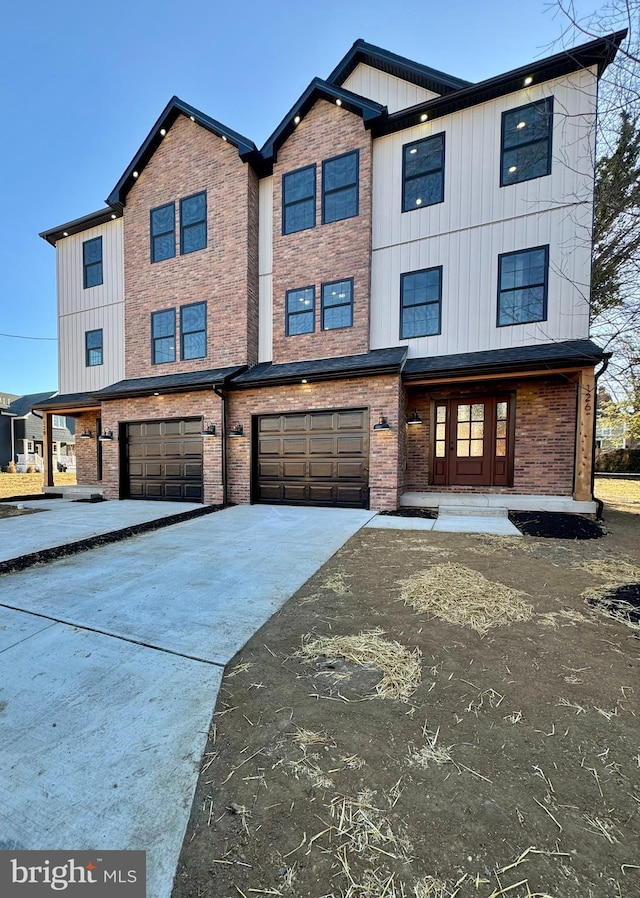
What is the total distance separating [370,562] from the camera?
462 centimetres

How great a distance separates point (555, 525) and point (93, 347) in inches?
569

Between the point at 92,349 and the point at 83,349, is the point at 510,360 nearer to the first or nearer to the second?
the point at 92,349

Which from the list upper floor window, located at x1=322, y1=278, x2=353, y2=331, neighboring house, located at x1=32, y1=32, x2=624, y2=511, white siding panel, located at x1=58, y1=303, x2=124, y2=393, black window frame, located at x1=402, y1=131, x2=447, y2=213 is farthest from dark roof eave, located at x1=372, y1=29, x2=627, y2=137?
white siding panel, located at x1=58, y1=303, x2=124, y2=393

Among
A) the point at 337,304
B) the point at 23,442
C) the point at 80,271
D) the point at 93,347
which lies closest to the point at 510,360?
the point at 337,304

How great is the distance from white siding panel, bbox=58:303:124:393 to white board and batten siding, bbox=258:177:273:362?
5.24m

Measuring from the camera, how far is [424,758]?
167 cm

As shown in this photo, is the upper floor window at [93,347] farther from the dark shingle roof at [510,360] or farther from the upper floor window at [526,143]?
the upper floor window at [526,143]

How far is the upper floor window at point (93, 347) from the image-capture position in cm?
1248

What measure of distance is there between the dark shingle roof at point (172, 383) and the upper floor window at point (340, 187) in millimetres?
4590

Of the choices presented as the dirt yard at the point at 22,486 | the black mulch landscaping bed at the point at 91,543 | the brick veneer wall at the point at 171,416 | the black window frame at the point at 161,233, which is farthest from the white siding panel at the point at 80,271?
the black mulch landscaping bed at the point at 91,543

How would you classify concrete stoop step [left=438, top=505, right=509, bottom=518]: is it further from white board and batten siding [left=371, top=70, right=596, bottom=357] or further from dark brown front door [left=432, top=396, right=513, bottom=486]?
white board and batten siding [left=371, top=70, right=596, bottom=357]

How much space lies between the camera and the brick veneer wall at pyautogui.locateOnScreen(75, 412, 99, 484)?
42.8ft

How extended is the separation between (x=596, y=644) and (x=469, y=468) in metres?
6.53

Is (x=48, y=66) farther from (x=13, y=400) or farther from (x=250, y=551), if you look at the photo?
(x=250, y=551)
